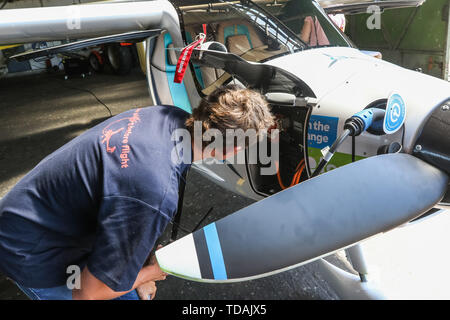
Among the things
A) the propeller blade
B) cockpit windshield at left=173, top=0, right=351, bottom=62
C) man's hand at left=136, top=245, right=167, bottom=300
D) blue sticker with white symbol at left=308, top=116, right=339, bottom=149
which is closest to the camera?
the propeller blade

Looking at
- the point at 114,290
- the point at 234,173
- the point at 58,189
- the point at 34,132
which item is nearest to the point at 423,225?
the point at 234,173

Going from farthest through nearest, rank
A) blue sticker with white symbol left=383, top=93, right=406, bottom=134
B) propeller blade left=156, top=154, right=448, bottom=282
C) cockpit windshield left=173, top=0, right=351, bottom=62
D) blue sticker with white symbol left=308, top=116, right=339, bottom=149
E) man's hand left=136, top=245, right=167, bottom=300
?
1. cockpit windshield left=173, top=0, right=351, bottom=62
2. blue sticker with white symbol left=308, top=116, right=339, bottom=149
3. man's hand left=136, top=245, right=167, bottom=300
4. blue sticker with white symbol left=383, top=93, right=406, bottom=134
5. propeller blade left=156, top=154, right=448, bottom=282

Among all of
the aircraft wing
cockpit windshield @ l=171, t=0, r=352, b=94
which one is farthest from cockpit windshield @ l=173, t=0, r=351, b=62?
the aircraft wing

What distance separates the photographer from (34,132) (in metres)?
5.59

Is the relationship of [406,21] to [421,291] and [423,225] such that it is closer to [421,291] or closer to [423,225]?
[423,225]

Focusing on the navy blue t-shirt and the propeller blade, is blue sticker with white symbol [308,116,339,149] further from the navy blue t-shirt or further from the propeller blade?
the navy blue t-shirt

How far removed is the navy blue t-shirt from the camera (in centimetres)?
107

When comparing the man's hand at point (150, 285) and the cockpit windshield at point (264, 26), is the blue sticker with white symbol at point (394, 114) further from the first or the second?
the man's hand at point (150, 285)

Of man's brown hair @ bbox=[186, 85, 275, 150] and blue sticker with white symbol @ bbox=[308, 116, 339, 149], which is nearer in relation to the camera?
man's brown hair @ bbox=[186, 85, 275, 150]

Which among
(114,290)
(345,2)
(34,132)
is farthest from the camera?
(34,132)

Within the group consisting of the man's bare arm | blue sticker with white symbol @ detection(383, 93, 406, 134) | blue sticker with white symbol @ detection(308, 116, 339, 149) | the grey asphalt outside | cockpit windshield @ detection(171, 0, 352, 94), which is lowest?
the grey asphalt outside

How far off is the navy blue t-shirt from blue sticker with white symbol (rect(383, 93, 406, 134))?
0.78m

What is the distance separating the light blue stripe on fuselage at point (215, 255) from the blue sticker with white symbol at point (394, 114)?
728mm
